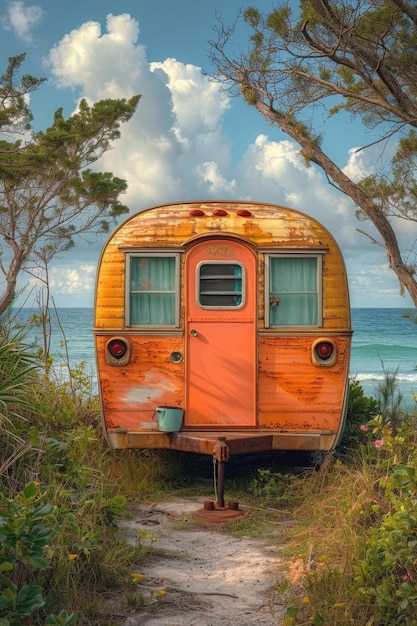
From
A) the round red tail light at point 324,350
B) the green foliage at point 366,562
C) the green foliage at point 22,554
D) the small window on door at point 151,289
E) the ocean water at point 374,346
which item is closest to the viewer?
the green foliage at point 22,554

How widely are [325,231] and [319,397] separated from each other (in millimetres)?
1717

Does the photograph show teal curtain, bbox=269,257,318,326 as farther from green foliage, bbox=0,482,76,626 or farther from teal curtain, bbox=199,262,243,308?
green foliage, bbox=0,482,76,626

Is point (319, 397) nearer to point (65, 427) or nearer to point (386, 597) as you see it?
point (65, 427)

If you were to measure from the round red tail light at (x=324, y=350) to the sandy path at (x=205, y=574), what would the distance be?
2.00m

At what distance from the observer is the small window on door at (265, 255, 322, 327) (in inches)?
311

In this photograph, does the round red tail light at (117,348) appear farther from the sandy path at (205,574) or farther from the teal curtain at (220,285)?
the sandy path at (205,574)

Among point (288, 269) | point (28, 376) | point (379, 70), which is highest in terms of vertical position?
point (379, 70)

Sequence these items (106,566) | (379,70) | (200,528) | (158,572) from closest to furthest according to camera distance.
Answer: (106,566)
(158,572)
(200,528)
(379,70)

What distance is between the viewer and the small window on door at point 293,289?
7906mm

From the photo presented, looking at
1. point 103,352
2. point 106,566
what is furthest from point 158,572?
point 103,352

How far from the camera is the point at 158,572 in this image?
552 centimetres

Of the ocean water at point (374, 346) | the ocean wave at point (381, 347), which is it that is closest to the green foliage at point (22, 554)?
the ocean water at point (374, 346)

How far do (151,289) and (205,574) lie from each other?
3246 millimetres

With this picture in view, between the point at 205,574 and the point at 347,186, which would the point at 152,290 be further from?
the point at 347,186
